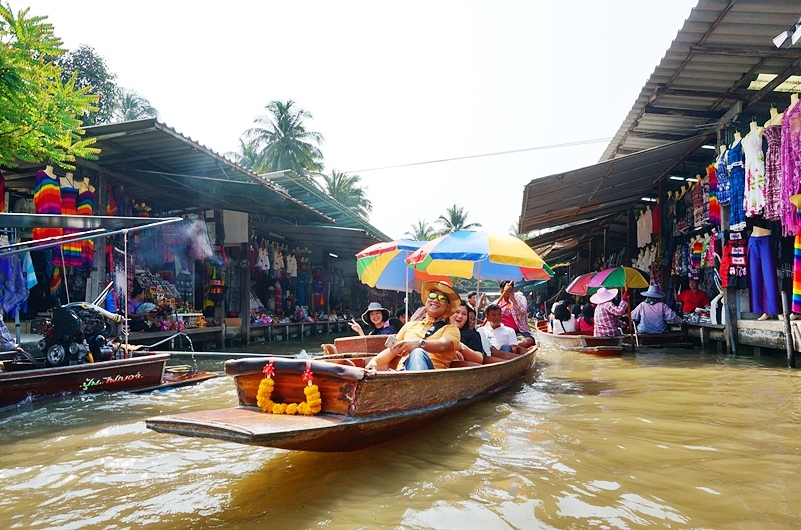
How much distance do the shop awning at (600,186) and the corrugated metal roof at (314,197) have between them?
607 centimetres

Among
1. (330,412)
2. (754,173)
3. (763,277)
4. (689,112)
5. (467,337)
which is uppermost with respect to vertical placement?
(689,112)

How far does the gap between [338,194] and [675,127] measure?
2756 cm

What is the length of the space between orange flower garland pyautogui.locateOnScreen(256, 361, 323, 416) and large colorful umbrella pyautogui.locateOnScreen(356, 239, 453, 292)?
5.14 metres

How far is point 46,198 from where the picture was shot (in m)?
8.43

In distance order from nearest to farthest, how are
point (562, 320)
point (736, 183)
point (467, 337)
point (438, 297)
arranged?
point (438, 297), point (467, 337), point (736, 183), point (562, 320)

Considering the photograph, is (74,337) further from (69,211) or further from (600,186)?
(600,186)

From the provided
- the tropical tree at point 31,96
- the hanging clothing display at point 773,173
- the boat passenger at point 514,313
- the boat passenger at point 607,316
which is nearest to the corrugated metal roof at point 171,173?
the tropical tree at point 31,96

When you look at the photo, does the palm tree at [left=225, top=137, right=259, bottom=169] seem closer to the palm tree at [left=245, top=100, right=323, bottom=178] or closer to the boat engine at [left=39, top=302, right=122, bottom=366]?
the palm tree at [left=245, top=100, right=323, bottom=178]

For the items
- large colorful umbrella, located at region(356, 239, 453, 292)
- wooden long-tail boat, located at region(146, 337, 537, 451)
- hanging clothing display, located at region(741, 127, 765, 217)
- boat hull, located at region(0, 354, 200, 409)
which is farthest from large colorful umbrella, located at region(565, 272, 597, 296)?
wooden long-tail boat, located at region(146, 337, 537, 451)

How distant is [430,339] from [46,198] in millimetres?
6840

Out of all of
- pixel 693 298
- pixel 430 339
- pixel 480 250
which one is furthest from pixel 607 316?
pixel 430 339

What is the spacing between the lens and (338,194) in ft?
119

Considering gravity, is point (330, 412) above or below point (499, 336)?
below

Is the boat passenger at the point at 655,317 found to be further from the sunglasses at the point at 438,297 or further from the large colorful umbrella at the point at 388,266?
the sunglasses at the point at 438,297
